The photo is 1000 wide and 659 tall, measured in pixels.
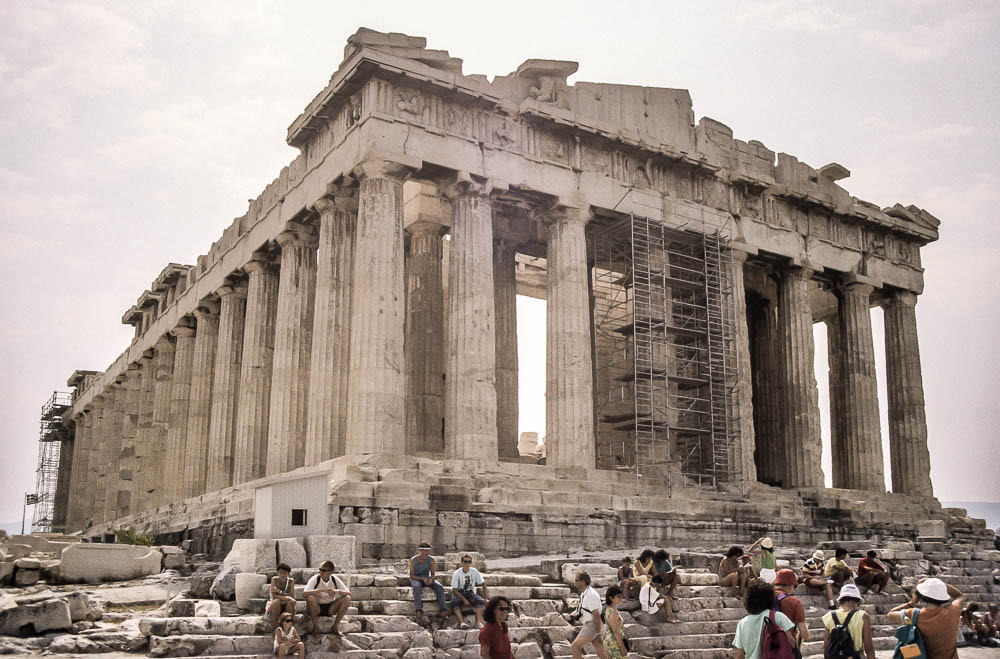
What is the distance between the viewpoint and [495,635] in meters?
10.8

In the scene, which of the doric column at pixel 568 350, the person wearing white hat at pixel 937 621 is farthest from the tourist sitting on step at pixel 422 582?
the doric column at pixel 568 350

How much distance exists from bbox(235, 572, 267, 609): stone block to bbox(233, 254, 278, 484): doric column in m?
18.5

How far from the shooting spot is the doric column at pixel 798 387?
109 feet

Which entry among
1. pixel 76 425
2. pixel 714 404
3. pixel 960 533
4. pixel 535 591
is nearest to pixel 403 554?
pixel 535 591

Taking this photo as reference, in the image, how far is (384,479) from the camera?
888 inches

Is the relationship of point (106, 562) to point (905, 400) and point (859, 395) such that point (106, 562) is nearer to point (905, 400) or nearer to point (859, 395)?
point (859, 395)

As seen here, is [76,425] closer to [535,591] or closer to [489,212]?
[489,212]

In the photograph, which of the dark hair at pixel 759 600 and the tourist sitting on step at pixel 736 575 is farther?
the tourist sitting on step at pixel 736 575

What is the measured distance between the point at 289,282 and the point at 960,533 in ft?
76.9

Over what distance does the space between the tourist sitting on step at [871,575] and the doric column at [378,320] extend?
11258 millimetres

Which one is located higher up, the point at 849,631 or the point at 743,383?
the point at 743,383

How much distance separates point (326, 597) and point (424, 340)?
63.5 ft

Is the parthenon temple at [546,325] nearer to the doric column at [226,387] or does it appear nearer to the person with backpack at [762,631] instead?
the doric column at [226,387]

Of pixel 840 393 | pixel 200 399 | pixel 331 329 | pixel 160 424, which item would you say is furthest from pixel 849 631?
pixel 160 424
